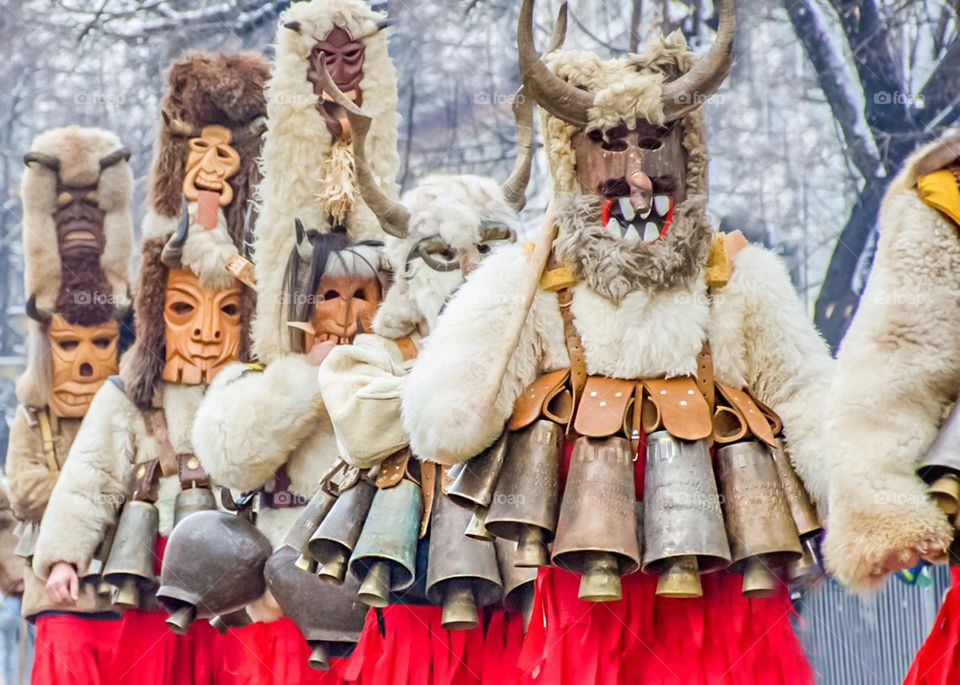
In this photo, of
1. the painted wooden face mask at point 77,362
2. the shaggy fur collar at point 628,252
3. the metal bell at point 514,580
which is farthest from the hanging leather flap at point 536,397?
the painted wooden face mask at point 77,362

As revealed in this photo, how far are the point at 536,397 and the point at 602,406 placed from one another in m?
0.21

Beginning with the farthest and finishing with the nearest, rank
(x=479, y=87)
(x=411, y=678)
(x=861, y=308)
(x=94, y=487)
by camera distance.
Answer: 1. (x=479, y=87)
2. (x=94, y=487)
3. (x=411, y=678)
4. (x=861, y=308)

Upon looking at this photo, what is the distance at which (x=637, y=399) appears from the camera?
5750 mm

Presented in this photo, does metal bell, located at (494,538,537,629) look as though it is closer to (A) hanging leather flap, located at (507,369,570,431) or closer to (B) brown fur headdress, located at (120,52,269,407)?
(A) hanging leather flap, located at (507,369,570,431)

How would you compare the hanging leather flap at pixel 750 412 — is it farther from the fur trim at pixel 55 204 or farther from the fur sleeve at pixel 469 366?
the fur trim at pixel 55 204

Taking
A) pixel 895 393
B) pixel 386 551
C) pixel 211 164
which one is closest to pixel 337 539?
pixel 386 551

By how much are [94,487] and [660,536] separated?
375 cm

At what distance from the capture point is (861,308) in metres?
5.41

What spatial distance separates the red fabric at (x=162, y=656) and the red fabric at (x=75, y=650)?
0.07 metres

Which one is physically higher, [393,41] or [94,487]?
[393,41]

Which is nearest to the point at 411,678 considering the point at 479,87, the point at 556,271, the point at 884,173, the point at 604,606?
the point at 604,606

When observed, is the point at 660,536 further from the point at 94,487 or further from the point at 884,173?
the point at 884,173

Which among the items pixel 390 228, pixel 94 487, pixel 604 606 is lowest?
pixel 94 487

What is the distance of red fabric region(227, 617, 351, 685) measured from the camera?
7613mm
